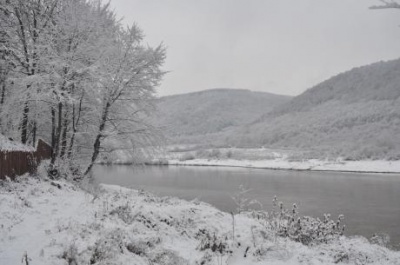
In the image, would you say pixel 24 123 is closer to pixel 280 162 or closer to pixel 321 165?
pixel 321 165

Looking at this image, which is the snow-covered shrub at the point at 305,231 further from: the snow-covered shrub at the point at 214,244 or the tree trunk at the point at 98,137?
the tree trunk at the point at 98,137

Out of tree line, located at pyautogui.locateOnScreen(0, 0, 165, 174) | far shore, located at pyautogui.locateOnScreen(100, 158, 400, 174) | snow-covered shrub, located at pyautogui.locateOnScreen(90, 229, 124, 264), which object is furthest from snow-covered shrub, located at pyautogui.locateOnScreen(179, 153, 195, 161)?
snow-covered shrub, located at pyautogui.locateOnScreen(90, 229, 124, 264)

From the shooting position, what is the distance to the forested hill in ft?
281

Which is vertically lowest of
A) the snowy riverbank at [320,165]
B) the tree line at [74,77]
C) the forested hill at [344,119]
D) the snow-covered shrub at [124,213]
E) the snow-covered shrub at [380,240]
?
the snow-covered shrub at [380,240]

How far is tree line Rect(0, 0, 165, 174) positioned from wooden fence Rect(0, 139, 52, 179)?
69cm

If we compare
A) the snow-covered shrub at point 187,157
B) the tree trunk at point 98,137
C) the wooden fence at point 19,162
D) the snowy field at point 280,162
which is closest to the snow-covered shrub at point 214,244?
the wooden fence at point 19,162

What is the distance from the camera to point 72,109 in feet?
61.6

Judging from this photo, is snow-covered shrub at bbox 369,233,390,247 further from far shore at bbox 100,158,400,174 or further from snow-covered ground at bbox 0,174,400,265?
far shore at bbox 100,158,400,174

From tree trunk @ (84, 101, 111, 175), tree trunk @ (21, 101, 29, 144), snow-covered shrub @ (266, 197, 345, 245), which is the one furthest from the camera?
tree trunk @ (84, 101, 111, 175)

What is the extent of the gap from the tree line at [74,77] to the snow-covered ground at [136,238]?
5.27 metres

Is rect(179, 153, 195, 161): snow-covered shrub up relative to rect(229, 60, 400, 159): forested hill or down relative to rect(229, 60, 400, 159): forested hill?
down

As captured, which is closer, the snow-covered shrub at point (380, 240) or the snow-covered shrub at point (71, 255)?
the snow-covered shrub at point (71, 255)

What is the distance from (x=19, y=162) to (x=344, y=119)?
111145mm

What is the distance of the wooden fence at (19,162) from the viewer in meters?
11.6
